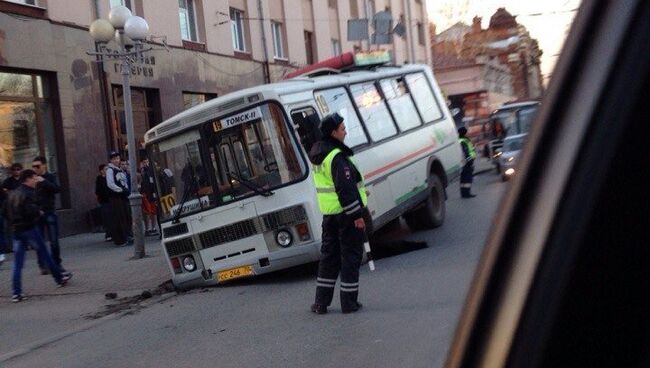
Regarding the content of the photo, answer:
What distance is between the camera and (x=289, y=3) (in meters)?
29.5

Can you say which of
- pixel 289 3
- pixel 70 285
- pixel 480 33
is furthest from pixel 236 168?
pixel 289 3

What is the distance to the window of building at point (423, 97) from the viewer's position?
1351 centimetres

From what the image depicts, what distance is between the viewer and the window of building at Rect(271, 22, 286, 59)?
28812 millimetres

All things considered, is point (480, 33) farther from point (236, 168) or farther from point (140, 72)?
point (140, 72)

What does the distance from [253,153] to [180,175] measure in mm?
1135

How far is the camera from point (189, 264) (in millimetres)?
10328

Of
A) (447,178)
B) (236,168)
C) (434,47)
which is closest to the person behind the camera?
(434,47)

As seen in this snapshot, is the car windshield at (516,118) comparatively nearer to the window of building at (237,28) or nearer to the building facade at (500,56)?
the building facade at (500,56)

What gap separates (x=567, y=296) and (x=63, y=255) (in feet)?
48.8

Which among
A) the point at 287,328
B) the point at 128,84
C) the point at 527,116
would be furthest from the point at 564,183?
the point at 128,84

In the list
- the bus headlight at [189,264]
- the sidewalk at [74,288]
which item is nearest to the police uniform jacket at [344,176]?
the bus headlight at [189,264]

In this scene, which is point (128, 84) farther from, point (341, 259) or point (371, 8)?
point (371, 8)

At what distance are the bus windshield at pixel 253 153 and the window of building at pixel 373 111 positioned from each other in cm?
218

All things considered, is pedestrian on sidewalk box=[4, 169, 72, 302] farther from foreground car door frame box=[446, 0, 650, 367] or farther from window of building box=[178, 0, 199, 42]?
window of building box=[178, 0, 199, 42]
